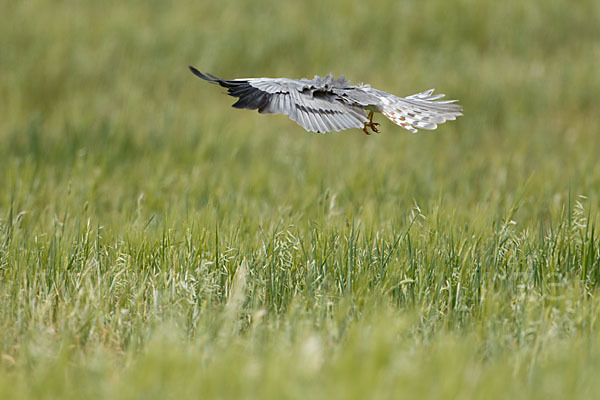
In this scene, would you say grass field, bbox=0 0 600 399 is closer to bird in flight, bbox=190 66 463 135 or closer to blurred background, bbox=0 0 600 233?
blurred background, bbox=0 0 600 233

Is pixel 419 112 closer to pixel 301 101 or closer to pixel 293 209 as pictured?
pixel 301 101

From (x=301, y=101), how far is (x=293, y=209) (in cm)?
188

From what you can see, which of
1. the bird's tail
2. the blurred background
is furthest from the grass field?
the bird's tail

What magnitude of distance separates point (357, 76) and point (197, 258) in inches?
234

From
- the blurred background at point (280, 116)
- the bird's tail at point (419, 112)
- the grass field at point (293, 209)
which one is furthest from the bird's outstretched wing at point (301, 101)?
the blurred background at point (280, 116)

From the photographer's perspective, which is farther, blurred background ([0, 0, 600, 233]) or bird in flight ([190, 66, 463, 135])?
blurred background ([0, 0, 600, 233])

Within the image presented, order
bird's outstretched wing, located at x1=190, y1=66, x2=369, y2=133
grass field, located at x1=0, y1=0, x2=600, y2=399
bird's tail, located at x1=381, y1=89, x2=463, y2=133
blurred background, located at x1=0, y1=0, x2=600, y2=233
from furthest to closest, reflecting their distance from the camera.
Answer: blurred background, located at x1=0, y1=0, x2=600, y2=233 → bird's tail, located at x1=381, y1=89, x2=463, y2=133 → bird's outstretched wing, located at x1=190, y1=66, x2=369, y2=133 → grass field, located at x1=0, y1=0, x2=600, y2=399

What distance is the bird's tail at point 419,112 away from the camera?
3816 mm

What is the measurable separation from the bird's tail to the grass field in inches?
20.4

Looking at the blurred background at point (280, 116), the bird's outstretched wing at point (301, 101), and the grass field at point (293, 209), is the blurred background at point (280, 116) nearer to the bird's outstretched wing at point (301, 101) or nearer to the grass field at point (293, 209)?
the grass field at point (293, 209)

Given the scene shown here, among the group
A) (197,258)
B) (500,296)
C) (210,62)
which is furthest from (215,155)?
(500,296)

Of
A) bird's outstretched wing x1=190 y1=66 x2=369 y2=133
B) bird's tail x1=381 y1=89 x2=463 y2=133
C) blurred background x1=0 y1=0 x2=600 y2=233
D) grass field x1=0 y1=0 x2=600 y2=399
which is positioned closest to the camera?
grass field x1=0 y1=0 x2=600 y2=399

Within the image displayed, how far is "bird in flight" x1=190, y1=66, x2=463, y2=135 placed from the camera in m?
3.61

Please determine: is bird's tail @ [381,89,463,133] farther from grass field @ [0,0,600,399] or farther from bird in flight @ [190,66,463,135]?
grass field @ [0,0,600,399]
